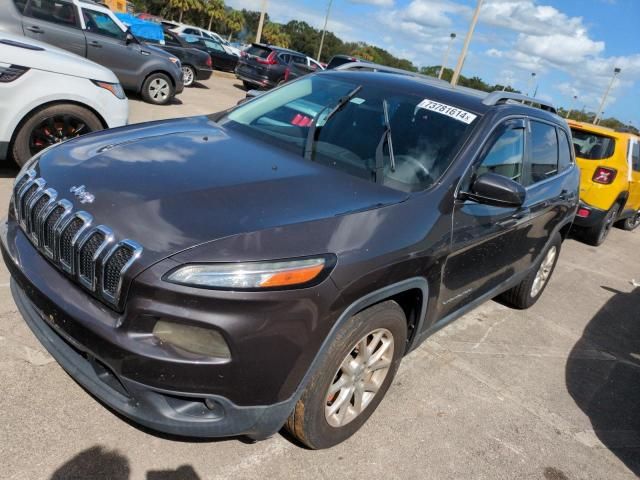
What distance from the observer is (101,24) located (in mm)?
9672

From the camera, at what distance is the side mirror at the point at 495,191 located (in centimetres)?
281

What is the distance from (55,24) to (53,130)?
5.08 meters

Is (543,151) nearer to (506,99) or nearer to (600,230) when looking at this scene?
(506,99)

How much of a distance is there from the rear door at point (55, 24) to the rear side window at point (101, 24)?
0.67 feet

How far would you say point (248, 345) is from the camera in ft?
6.41

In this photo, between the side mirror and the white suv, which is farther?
the white suv

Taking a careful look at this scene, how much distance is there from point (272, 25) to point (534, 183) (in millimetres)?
82432

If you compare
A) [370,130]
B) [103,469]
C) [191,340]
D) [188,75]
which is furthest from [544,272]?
[188,75]

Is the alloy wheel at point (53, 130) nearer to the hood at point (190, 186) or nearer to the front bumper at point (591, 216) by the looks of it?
the hood at point (190, 186)

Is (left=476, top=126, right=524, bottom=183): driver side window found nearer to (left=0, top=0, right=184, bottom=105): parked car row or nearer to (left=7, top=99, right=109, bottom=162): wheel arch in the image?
(left=7, top=99, right=109, bottom=162): wheel arch

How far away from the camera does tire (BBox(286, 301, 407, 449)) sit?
90.0 inches

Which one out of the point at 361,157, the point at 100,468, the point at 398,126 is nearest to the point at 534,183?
the point at 398,126

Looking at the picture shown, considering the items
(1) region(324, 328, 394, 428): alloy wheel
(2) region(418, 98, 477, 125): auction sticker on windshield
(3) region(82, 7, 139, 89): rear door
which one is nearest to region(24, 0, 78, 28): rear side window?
(3) region(82, 7, 139, 89): rear door

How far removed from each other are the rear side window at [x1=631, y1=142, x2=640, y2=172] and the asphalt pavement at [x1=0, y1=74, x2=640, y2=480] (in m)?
4.20
